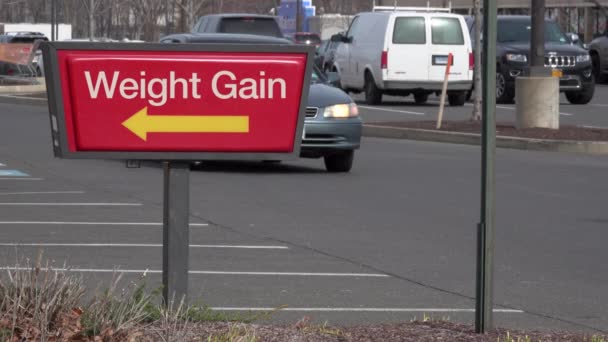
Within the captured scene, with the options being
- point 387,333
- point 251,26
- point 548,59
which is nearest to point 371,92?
point 251,26

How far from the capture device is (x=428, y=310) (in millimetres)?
7895

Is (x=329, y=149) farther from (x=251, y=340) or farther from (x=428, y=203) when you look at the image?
(x=251, y=340)

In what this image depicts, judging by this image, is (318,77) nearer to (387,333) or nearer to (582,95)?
(387,333)

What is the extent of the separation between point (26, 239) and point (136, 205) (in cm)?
272

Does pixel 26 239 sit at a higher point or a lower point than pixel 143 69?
lower

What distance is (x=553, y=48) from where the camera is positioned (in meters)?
29.4

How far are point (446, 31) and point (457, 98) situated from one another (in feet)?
6.15

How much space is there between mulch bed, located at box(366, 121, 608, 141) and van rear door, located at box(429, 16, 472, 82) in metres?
5.12

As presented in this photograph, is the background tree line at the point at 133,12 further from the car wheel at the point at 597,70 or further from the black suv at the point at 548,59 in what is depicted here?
the car wheel at the point at 597,70

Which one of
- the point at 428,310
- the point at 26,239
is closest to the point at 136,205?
the point at 26,239

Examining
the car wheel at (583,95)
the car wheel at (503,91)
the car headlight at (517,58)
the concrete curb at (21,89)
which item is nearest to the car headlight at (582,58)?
the car wheel at (583,95)

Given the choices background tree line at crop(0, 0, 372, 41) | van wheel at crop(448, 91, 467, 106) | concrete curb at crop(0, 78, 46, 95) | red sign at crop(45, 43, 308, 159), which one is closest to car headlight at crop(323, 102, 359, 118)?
red sign at crop(45, 43, 308, 159)

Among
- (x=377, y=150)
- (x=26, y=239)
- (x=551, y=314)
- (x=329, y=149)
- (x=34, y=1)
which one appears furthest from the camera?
(x=34, y=1)

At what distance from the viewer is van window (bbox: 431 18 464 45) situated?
97.9ft
